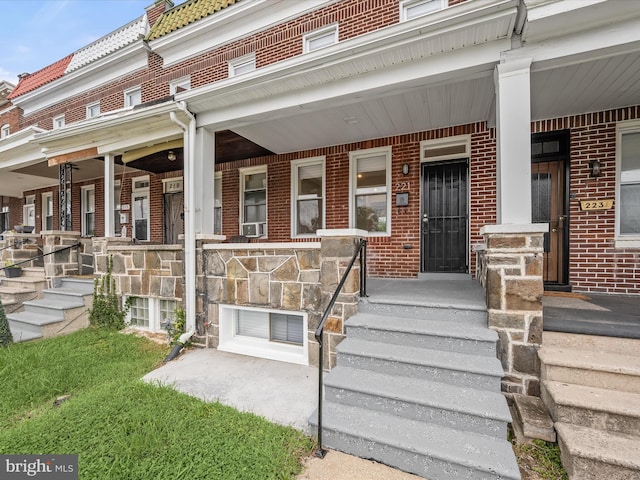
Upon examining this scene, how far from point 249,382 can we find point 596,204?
5.10 meters

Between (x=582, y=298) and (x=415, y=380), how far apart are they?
2.73m

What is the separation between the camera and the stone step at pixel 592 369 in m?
2.09

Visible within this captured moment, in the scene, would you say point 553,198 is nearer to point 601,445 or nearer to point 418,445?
point 601,445

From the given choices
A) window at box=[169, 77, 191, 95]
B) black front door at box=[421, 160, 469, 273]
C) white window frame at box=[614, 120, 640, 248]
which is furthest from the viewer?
window at box=[169, 77, 191, 95]

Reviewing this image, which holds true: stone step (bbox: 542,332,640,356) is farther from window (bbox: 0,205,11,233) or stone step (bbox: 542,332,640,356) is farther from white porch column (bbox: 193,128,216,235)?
window (bbox: 0,205,11,233)

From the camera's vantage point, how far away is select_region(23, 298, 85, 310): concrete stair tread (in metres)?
A: 4.79

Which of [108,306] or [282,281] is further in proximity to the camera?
[108,306]

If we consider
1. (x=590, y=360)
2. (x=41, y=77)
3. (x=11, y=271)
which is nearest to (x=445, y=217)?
(x=590, y=360)

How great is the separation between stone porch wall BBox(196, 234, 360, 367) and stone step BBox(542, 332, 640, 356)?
1748 mm

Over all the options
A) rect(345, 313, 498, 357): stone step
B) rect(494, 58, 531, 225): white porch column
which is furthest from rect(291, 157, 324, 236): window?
rect(494, 58, 531, 225): white porch column

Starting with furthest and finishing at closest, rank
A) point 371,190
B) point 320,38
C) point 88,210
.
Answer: point 88,210, point 320,38, point 371,190

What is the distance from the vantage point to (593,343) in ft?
7.87

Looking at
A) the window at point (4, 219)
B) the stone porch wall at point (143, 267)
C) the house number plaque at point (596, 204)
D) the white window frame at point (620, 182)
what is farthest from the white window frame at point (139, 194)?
the white window frame at point (620, 182)

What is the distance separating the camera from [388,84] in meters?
3.19
